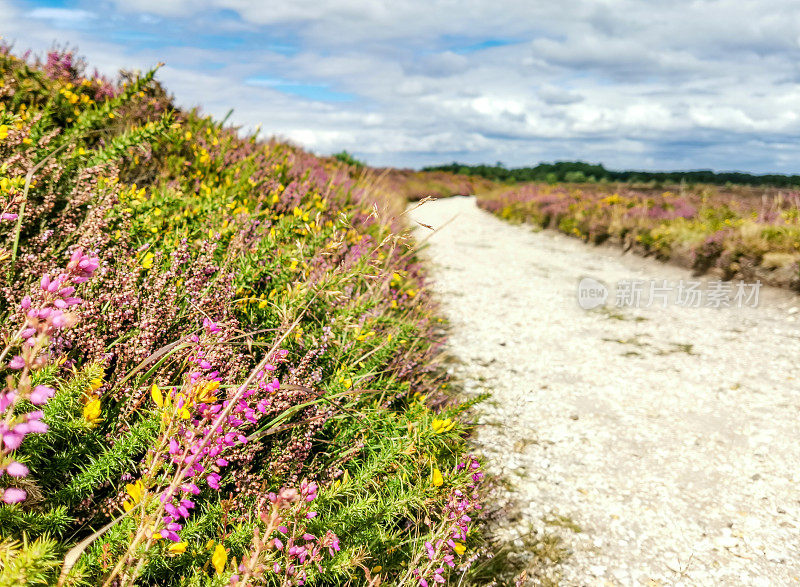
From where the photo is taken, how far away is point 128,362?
7.58 feet

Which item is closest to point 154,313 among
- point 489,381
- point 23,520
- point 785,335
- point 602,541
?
point 23,520

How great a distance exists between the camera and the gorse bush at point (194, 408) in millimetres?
1396

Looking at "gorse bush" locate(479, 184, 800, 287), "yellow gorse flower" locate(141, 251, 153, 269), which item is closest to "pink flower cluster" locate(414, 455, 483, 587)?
"yellow gorse flower" locate(141, 251, 153, 269)

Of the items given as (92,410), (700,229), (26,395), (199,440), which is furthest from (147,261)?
(700,229)

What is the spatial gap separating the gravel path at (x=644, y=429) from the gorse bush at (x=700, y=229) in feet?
3.80

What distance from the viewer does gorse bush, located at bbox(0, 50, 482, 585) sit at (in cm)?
140

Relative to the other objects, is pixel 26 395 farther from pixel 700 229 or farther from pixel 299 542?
pixel 700 229

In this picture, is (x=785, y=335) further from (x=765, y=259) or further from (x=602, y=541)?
(x=602, y=541)

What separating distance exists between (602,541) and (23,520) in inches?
110

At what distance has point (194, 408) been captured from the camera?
149 cm

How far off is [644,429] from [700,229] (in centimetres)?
861

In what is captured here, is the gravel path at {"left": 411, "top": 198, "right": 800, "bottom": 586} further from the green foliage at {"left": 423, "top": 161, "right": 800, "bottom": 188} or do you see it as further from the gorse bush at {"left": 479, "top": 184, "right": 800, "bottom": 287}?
the green foliage at {"left": 423, "top": 161, "right": 800, "bottom": 188}

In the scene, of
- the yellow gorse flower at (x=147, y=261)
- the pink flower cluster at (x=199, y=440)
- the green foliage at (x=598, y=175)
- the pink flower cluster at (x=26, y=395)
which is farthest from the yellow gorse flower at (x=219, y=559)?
the green foliage at (x=598, y=175)

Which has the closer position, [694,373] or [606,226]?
[694,373]
